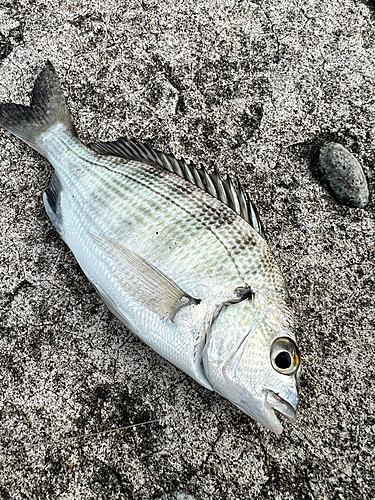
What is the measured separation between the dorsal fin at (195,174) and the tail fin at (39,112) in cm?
28

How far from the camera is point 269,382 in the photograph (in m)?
1.87

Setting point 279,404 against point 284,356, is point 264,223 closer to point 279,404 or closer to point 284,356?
point 284,356

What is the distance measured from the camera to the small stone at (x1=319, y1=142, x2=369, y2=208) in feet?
8.50

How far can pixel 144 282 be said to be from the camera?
2078 mm

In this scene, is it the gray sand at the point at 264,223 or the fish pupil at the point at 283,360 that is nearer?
the fish pupil at the point at 283,360

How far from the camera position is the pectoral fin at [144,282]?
2016 millimetres

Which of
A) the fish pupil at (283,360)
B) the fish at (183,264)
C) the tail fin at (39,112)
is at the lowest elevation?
the fish pupil at (283,360)

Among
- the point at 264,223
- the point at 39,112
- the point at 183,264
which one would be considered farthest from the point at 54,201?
the point at 264,223

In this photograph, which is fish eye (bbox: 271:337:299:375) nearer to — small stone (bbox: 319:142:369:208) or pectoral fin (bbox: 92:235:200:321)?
pectoral fin (bbox: 92:235:200:321)

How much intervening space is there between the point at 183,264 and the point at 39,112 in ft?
4.08

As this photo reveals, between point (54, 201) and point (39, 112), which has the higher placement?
point (39, 112)

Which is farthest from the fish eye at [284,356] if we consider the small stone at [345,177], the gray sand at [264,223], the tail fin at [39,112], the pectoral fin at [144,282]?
the tail fin at [39,112]

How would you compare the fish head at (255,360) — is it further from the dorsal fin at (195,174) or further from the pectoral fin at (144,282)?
the dorsal fin at (195,174)

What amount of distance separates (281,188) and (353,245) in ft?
1.66
